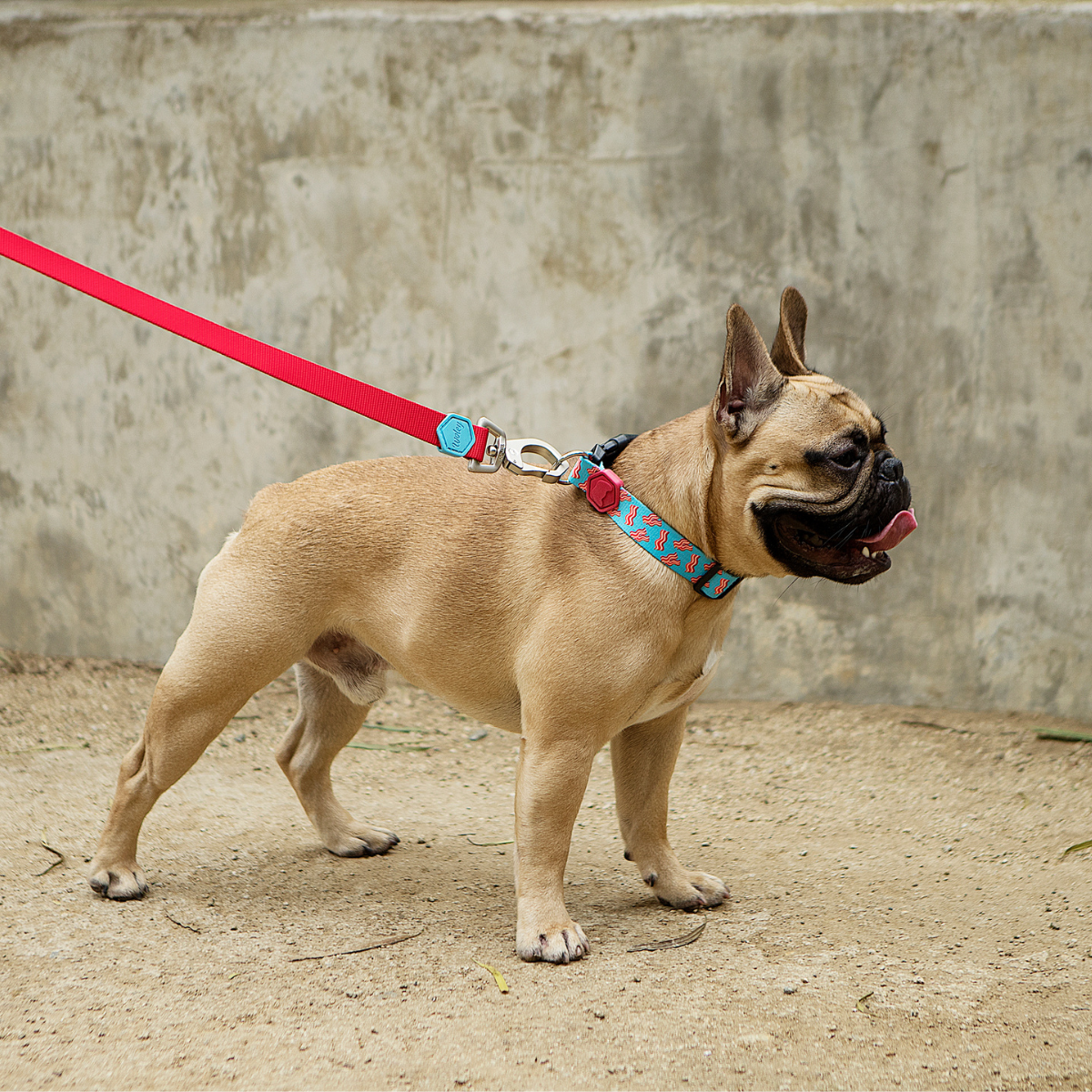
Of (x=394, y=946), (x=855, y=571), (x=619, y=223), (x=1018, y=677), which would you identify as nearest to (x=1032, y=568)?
(x=1018, y=677)

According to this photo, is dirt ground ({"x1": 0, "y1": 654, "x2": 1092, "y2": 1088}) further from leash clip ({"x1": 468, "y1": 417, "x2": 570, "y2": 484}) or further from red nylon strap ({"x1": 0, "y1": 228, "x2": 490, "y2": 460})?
red nylon strap ({"x1": 0, "y1": 228, "x2": 490, "y2": 460})

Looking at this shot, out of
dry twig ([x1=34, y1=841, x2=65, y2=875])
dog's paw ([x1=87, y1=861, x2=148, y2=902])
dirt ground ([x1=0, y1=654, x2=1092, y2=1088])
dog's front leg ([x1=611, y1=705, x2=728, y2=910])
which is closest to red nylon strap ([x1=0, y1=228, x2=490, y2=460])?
dog's front leg ([x1=611, y1=705, x2=728, y2=910])

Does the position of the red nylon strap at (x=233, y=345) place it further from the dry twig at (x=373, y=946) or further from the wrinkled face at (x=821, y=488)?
the dry twig at (x=373, y=946)

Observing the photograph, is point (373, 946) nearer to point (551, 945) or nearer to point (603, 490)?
point (551, 945)

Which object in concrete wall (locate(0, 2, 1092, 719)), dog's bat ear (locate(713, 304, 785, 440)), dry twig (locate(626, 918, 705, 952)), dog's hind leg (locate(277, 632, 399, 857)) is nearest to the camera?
dog's bat ear (locate(713, 304, 785, 440))

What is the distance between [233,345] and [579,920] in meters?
1.92

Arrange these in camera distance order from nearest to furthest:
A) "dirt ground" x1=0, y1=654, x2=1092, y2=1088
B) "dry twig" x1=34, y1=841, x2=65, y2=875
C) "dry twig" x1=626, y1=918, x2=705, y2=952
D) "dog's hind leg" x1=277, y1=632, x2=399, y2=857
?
"dirt ground" x1=0, y1=654, x2=1092, y2=1088 → "dry twig" x1=626, y1=918, x2=705, y2=952 → "dry twig" x1=34, y1=841, x2=65, y2=875 → "dog's hind leg" x1=277, y1=632, x2=399, y2=857

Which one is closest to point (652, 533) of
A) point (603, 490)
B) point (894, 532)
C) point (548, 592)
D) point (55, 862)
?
point (603, 490)

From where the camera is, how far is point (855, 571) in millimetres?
2842

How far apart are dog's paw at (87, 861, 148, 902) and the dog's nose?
2459 millimetres

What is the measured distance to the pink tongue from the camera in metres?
2.79

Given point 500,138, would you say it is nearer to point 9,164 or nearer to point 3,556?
point 9,164

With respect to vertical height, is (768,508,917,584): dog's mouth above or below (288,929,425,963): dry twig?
above

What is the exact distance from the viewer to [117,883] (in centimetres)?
335
